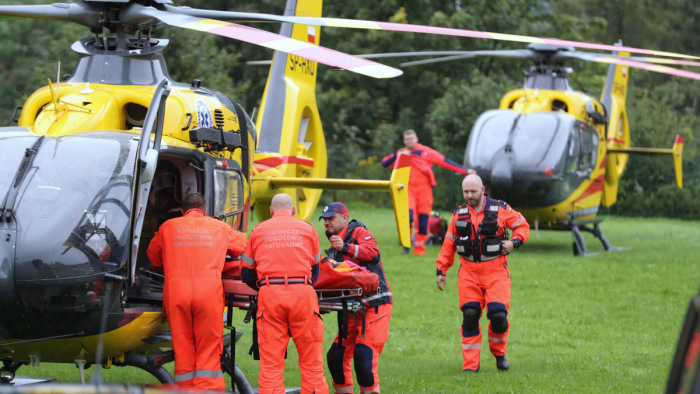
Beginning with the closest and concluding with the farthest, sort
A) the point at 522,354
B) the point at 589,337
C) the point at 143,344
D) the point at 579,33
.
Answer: the point at 143,344, the point at 522,354, the point at 589,337, the point at 579,33

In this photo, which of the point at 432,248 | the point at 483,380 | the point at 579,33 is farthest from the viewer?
the point at 579,33

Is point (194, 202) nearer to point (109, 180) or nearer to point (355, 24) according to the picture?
point (109, 180)

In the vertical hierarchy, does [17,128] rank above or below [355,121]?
above

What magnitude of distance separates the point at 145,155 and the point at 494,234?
3712 mm

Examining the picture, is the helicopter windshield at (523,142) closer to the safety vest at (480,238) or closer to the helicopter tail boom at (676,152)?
the helicopter tail boom at (676,152)

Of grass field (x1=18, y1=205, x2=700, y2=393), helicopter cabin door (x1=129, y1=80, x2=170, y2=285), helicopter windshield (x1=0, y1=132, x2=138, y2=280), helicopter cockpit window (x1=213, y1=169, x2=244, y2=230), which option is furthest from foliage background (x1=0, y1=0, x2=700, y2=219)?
helicopter cabin door (x1=129, y1=80, x2=170, y2=285)

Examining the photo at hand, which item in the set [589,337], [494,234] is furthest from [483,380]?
[589,337]

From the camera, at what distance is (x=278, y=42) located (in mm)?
5875

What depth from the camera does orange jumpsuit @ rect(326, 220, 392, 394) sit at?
691 cm

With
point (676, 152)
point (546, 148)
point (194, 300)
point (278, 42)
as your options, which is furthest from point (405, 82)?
point (278, 42)

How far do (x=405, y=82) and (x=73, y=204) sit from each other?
92.6 feet

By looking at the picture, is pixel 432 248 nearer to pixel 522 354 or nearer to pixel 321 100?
pixel 522 354

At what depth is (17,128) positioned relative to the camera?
22.2ft

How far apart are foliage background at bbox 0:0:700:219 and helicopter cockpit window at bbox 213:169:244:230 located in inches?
749
